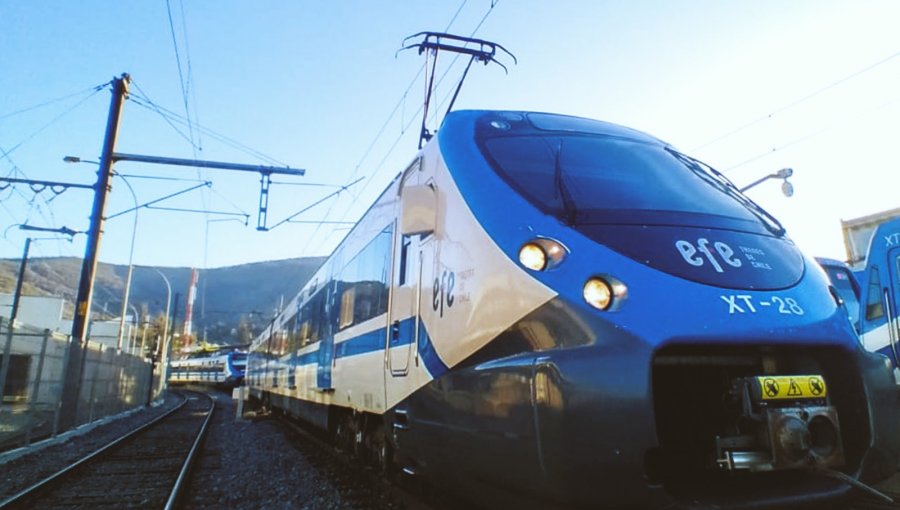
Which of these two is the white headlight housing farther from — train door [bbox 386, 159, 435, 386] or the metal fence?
the metal fence

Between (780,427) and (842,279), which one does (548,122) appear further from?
(842,279)

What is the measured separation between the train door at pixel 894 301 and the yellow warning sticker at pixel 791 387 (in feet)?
19.9

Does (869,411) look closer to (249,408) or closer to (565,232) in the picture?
(565,232)

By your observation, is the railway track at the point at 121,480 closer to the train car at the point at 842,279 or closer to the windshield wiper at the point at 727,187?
the windshield wiper at the point at 727,187

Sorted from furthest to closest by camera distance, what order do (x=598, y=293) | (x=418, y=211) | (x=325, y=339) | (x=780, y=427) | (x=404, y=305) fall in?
(x=325, y=339) → (x=404, y=305) → (x=418, y=211) → (x=598, y=293) → (x=780, y=427)

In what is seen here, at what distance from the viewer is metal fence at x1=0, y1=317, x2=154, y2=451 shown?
1007 cm

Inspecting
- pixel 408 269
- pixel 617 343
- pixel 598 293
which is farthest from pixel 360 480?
pixel 617 343

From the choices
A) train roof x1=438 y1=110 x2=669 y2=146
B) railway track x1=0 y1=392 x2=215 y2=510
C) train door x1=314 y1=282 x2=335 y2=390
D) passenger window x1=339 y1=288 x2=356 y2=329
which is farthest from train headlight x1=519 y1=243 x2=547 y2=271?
railway track x1=0 y1=392 x2=215 y2=510

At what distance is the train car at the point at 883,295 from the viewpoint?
7527 mm

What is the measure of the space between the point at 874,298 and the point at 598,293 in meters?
7.23

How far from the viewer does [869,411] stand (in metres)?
2.82

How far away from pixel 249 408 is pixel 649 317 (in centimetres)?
2092


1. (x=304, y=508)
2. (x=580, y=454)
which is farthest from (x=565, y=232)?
(x=304, y=508)

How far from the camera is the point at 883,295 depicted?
774 centimetres
